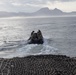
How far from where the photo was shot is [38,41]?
2206 inches

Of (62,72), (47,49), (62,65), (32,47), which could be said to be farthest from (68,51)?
(62,72)

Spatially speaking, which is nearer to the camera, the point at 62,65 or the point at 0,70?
the point at 0,70

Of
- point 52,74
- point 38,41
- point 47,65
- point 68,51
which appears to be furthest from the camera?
point 38,41

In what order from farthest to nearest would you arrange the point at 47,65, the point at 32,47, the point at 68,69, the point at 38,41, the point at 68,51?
the point at 38,41 < the point at 32,47 < the point at 68,51 < the point at 47,65 < the point at 68,69

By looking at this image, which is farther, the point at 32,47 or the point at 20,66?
the point at 32,47

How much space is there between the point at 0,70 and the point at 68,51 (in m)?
21.6

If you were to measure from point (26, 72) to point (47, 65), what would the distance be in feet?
12.6

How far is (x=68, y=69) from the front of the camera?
28016 mm

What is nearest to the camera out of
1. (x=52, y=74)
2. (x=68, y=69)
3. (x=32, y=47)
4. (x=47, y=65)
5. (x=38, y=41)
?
(x=52, y=74)

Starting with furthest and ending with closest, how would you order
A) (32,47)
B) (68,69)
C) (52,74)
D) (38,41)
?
(38,41), (32,47), (68,69), (52,74)

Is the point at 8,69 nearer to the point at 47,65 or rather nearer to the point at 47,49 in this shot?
the point at 47,65

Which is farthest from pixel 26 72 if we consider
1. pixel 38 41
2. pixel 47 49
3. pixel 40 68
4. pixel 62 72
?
pixel 38 41

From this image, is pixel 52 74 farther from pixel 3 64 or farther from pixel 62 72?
pixel 3 64

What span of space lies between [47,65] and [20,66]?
3.63 metres
